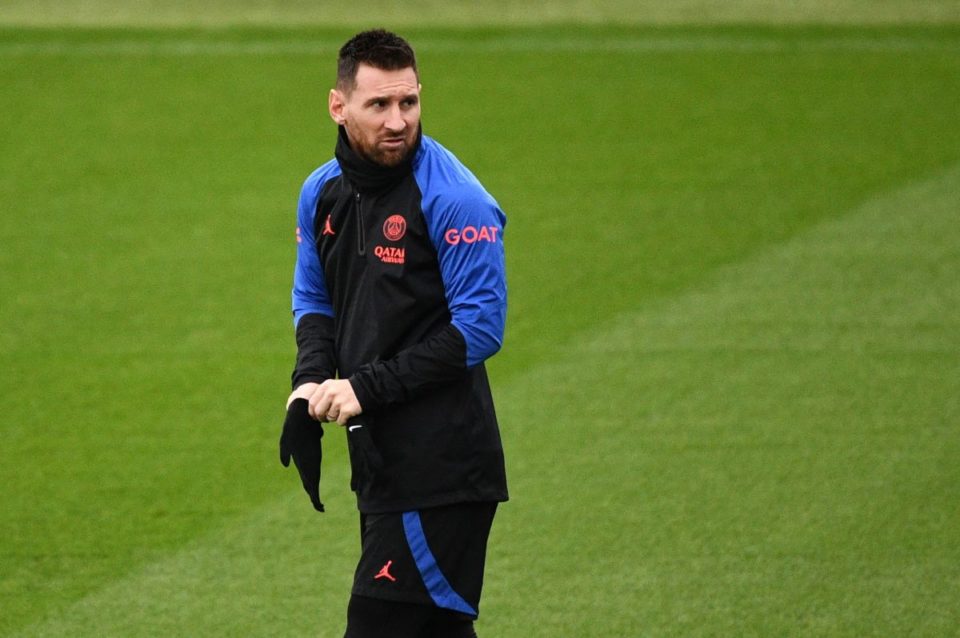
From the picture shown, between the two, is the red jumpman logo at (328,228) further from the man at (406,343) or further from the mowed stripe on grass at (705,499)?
the mowed stripe on grass at (705,499)

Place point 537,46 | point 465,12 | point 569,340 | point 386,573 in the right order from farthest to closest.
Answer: point 465,12 → point 537,46 → point 569,340 → point 386,573

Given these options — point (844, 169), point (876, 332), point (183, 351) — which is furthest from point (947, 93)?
point (183, 351)

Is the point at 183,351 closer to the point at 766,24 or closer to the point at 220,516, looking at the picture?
the point at 220,516

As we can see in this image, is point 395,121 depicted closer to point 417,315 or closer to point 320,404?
point 417,315

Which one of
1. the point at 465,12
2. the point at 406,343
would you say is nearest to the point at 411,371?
the point at 406,343

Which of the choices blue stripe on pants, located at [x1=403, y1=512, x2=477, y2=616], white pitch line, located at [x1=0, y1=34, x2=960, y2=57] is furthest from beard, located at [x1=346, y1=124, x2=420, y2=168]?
white pitch line, located at [x1=0, y1=34, x2=960, y2=57]

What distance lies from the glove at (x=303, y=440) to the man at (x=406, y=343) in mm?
18

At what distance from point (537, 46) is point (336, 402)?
34.3 feet

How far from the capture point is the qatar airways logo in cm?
312

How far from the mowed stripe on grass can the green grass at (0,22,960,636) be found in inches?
0.6

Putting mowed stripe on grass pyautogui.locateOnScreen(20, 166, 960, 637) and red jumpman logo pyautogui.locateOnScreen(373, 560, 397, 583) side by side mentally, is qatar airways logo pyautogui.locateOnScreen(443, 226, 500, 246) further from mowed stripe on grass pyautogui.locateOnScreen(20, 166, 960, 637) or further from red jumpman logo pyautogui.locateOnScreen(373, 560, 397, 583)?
mowed stripe on grass pyautogui.locateOnScreen(20, 166, 960, 637)

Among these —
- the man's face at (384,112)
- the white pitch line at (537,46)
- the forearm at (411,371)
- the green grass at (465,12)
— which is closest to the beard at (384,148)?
the man's face at (384,112)

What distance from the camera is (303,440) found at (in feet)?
10.8

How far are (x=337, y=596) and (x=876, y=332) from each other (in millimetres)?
3271
